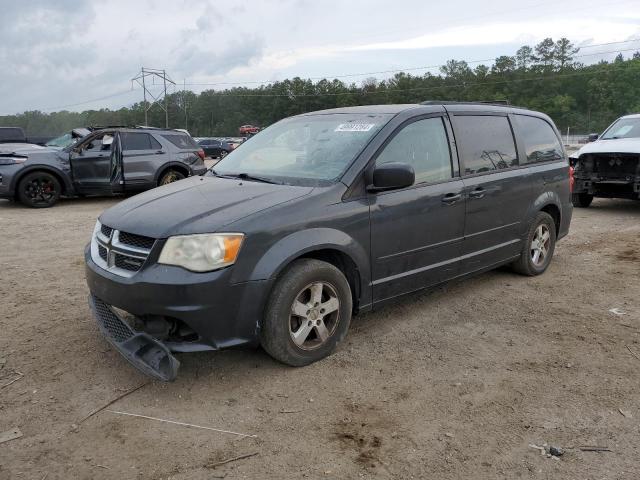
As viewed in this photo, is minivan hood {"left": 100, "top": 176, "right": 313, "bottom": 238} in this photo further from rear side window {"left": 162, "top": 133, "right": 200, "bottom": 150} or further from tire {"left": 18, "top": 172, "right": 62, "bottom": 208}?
rear side window {"left": 162, "top": 133, "right": 200, "bottom": 150}

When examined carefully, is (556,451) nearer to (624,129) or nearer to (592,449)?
(592,449)

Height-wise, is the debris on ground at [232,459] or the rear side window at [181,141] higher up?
the rear side window at [181,141]

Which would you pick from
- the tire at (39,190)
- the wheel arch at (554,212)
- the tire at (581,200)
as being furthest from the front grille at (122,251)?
the tire at (581,200)

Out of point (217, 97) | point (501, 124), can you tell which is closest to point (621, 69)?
point (217, 97)

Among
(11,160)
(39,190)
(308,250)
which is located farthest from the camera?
(39,190)

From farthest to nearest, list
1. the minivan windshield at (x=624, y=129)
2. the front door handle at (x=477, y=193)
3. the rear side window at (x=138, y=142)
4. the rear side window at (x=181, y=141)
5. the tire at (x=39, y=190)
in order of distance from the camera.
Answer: the rear side window at (x=181, y=141) → the rear side window at (x=138, y=142) → the tire at (x=39, y=190) → the minivan windshield at (x=624, y=129) → the front door handle at (x=477, y=193)

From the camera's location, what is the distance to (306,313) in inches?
142

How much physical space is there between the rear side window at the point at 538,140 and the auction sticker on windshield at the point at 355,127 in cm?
202

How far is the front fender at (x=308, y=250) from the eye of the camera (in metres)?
3.35

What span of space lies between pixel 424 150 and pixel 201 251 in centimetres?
209

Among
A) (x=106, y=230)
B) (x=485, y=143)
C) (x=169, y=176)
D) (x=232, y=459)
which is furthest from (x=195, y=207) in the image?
(x=169, y=176)

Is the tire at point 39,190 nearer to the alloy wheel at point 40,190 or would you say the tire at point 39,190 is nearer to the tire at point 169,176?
the alloy wheel at point 40,190

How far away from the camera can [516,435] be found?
2932 mm

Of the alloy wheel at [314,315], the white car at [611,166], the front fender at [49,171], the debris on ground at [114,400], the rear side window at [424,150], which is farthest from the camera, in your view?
the front fender at [49,171]
